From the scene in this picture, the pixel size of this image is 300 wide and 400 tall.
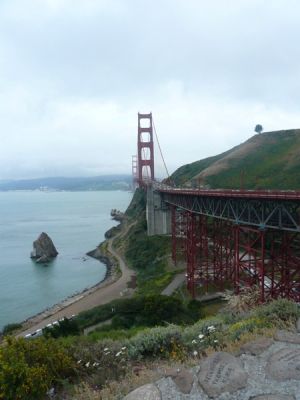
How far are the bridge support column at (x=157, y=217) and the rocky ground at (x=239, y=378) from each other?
1673 inches

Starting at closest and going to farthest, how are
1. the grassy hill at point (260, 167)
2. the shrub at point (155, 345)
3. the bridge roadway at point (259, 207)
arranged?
1. the shrub at point (155, 345)
2. the bridge roadway at point (259, 207)
3. the grassy hill at point (260, 167)

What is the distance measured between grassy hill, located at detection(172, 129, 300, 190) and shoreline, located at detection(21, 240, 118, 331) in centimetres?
1490

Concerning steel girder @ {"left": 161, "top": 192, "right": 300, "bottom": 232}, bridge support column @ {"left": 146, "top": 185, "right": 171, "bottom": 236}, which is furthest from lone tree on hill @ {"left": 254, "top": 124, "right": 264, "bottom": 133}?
steel girder @ {"left": 161, "top": 192, "right": 300, "bottom": 232}

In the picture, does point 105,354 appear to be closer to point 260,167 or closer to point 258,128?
point 260,167

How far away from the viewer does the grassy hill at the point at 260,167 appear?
53500mm

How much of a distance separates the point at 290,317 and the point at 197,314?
11.5m

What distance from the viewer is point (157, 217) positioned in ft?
159

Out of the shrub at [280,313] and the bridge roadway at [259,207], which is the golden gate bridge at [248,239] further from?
the shrub at [280,313]

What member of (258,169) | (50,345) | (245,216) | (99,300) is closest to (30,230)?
(258,169)

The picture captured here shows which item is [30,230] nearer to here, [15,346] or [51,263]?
[51,263]

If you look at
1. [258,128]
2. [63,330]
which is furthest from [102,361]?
[258,128]

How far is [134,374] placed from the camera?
5.59 metres

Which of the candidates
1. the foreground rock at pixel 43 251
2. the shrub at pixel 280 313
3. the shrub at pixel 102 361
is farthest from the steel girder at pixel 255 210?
the foreground rock at pixel 43 251

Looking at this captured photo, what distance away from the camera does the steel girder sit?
15.6 meters
